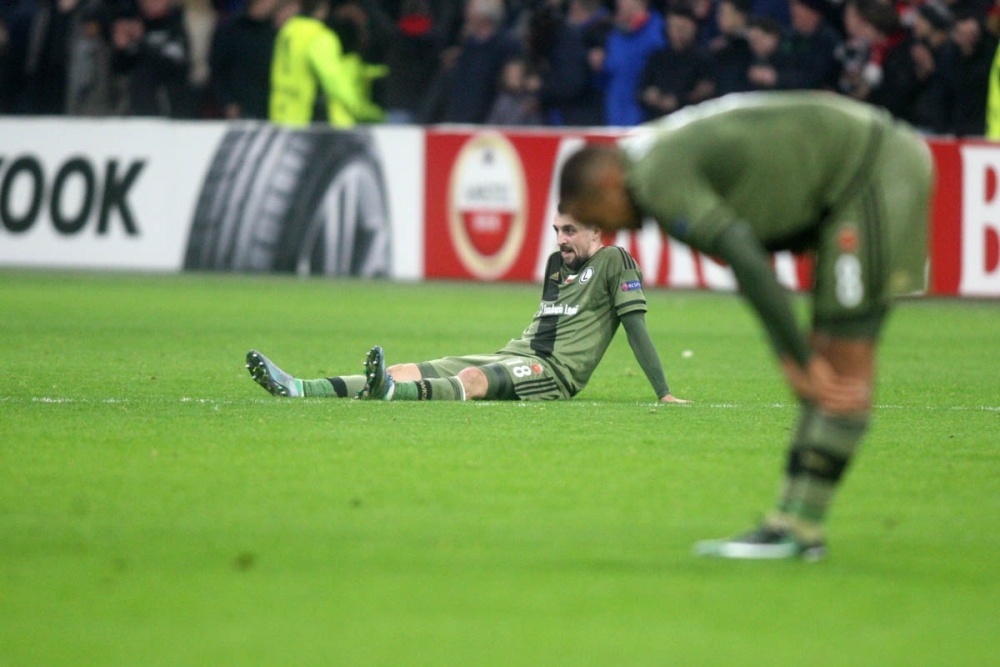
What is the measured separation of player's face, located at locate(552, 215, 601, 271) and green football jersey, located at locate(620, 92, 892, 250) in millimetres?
4317

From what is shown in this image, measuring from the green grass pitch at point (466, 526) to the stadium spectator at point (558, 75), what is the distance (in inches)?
362

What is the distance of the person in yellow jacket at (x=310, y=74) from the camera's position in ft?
66.8

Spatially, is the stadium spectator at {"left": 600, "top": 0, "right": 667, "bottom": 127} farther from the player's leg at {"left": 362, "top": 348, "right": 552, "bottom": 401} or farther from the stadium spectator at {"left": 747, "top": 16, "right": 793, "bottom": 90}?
the player's leg at {"left": 362, "top": 348, "right": 552, "bottom": 401}

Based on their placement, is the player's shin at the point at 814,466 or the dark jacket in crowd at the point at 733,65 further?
the dark jacket in crowd at the point at 733,65

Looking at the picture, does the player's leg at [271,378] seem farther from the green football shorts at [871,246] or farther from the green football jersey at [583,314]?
the green football shorts at [871,246]

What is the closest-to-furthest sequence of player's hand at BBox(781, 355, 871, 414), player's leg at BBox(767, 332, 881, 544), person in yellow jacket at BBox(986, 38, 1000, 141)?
1. player's hand at BBox(781, 355, 871, 414)
2. player's leg at BBox(767, 332, 881, 544)
3. person in yellow jacket at BBox(986, 38, 1000, 141)

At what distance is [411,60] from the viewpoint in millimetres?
22031

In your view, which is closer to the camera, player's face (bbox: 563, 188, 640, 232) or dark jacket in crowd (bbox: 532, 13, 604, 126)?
player's face (bbox: 563, 188, 640, 232)

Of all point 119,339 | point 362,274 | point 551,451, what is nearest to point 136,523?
point 551,451

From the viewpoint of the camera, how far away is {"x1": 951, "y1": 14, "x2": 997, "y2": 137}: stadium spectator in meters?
18.5

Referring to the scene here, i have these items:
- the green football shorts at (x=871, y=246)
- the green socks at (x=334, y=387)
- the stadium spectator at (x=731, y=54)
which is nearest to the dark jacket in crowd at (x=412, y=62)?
the stadium spectator at (x=731, y=54)

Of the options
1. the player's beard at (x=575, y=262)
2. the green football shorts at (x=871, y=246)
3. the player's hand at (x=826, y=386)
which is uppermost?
the green football shorts at (x=871, y=246)

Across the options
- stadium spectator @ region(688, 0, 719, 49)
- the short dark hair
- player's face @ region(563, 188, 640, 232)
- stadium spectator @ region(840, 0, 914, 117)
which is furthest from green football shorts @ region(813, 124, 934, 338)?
stadium spectator @ region(688, 0, 719, 49)

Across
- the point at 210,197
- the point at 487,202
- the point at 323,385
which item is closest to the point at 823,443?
the point at 323,385
